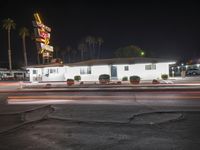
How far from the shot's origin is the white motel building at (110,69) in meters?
39.2

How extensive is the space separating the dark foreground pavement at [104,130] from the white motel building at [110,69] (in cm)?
2818

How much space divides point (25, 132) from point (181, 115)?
6143 mm

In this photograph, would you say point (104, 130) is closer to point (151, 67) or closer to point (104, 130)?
point (104, 130)

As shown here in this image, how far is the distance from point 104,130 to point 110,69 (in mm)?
33593

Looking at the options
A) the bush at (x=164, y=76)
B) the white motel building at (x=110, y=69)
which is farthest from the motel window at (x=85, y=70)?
the bush at (x=164, y=76)

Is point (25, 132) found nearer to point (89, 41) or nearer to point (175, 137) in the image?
point (175, 137)

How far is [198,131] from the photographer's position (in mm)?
7785

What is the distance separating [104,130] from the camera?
8.37m

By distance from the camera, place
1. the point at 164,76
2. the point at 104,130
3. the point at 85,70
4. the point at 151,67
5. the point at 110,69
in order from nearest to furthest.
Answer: the point at 104,130 < the point at 164,76 < the point at 151,67 < the point at 110,69 < the point at 85,70

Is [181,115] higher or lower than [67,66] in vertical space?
lower

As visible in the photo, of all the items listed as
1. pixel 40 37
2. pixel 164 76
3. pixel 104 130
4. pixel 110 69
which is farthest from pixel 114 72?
pixel 104 130

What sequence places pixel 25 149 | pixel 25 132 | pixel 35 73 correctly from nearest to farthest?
pixel 25 149 < pixel 25 132 < pixel 35 73

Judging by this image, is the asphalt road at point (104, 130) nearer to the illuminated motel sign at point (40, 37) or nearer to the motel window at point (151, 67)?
the motel window at point (151, 67)

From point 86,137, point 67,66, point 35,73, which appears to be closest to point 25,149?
point 86,137
